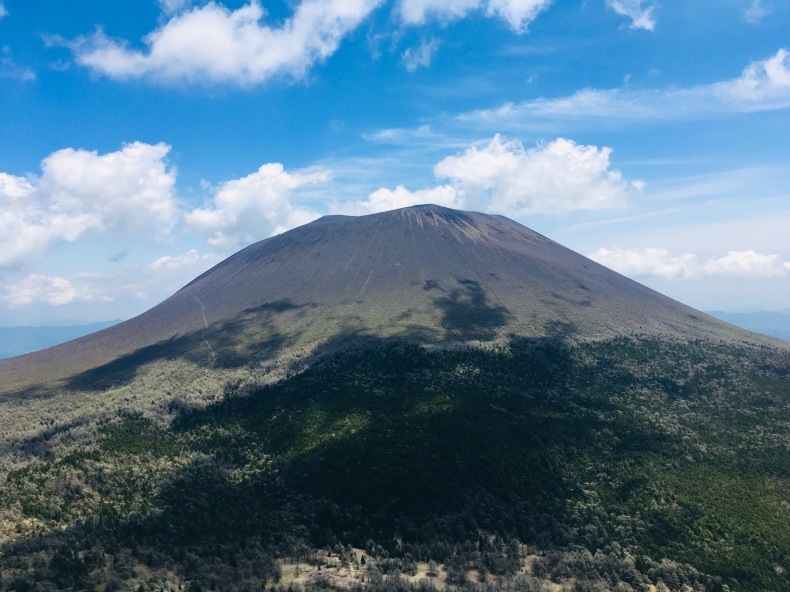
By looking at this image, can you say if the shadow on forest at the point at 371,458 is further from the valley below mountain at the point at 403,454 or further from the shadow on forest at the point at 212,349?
the shadow on forest at the point at 212,349

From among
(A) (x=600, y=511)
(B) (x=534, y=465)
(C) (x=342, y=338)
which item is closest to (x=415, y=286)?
(C) (x=342, y=338)

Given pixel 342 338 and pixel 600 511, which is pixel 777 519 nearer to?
pixel 600 511

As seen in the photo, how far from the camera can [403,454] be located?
75438mm

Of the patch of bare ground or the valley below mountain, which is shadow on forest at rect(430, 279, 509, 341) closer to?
the valley below mountain

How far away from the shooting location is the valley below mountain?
53.5 m

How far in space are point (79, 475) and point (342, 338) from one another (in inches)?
2669

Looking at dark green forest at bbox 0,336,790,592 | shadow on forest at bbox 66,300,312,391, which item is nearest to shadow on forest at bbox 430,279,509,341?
dark green forest at bbox 0,336,790,592

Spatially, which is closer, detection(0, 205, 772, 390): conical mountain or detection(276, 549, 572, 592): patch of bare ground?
detection(276, 549, 572, 592): patch of bare ground

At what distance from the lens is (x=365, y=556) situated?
56.2m

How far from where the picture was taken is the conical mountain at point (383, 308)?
131 metres

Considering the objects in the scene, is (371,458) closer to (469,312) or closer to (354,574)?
(354,574)

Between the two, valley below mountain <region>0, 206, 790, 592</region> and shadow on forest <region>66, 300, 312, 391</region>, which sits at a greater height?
shadow on forest <region>66, 300, 312, 391</region>

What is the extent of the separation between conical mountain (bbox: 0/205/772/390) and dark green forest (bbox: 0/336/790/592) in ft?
86.2

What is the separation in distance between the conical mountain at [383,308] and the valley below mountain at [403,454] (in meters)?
1.42
